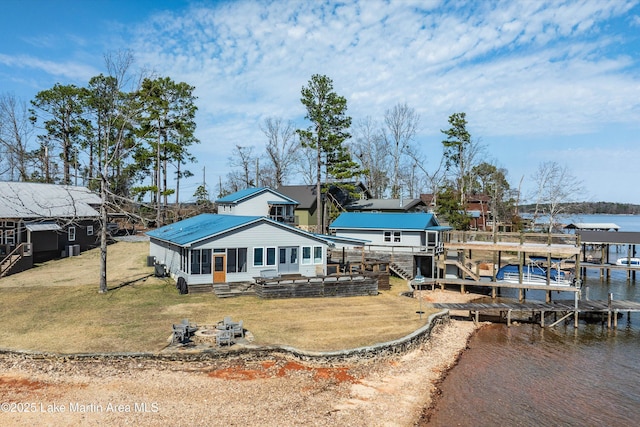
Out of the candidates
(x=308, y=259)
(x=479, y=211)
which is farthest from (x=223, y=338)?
(x=479, y=211)

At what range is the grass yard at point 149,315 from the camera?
16.5 metres

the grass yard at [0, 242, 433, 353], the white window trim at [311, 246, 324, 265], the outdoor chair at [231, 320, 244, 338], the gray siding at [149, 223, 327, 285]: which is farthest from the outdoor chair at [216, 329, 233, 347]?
the white window trim at [311, 246, 324, 265]

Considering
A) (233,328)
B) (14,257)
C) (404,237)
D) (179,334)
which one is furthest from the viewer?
(404,237)

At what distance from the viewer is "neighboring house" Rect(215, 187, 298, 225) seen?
3844 cm

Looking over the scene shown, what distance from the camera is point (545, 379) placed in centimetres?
1636

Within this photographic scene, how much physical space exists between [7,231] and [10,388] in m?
22.1

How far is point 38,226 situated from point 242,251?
1825 cm

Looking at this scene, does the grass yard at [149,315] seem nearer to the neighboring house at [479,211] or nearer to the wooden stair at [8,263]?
the wooden stair at [8,263]

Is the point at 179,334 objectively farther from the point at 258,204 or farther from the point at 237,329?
the point at 258,204

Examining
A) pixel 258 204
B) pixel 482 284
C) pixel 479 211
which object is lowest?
pixel 482 284

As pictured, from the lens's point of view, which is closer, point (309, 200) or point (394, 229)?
point (394, 229)

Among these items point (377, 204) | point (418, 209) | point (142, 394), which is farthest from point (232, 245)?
point (418, 209)

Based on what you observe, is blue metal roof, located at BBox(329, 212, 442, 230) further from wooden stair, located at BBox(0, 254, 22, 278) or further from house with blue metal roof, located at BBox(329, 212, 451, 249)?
wooden stair, located at BBox(0, 254, 22, 278)

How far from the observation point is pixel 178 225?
3416cm
